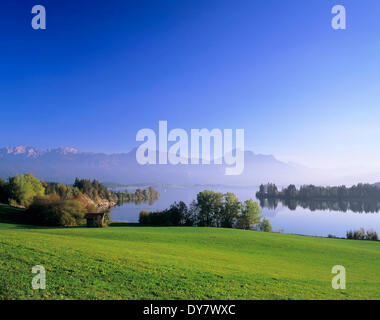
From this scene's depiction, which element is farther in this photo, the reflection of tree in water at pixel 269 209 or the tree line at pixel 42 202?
the reflection of tree in water at pixel 269 209

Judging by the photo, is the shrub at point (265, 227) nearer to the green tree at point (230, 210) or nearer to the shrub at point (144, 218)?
the green tree at point (230, 210)

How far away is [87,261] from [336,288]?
12.8 metres

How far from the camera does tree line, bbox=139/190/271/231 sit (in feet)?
176

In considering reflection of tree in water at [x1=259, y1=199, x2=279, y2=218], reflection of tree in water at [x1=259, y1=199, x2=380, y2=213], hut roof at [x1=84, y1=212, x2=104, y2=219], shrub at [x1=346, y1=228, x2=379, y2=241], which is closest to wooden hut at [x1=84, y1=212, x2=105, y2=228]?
hut roof at [x1=84, y1=212, x2=104, y2=219]

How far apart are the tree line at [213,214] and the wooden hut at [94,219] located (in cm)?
1337

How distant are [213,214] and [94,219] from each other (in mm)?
30133

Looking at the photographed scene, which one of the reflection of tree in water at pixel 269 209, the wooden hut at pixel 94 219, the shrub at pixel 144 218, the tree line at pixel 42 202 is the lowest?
the reflection of tree in water at pixel 269 209

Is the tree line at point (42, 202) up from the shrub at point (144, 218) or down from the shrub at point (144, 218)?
up

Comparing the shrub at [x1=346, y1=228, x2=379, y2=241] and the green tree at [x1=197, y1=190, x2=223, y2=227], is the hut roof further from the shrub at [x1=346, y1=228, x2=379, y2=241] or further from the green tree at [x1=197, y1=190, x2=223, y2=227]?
the shrub at [x1=346, y1=228, x2=379, y2=241]

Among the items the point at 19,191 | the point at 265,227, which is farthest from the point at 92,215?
the point at 265,227

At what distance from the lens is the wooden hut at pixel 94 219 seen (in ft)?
132

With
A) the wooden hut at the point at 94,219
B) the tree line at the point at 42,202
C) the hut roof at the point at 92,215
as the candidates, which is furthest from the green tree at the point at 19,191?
the wooden hut at the point at 94,219

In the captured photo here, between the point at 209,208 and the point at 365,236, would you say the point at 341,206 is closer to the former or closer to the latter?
the point at 365,236

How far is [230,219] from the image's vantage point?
183ft
